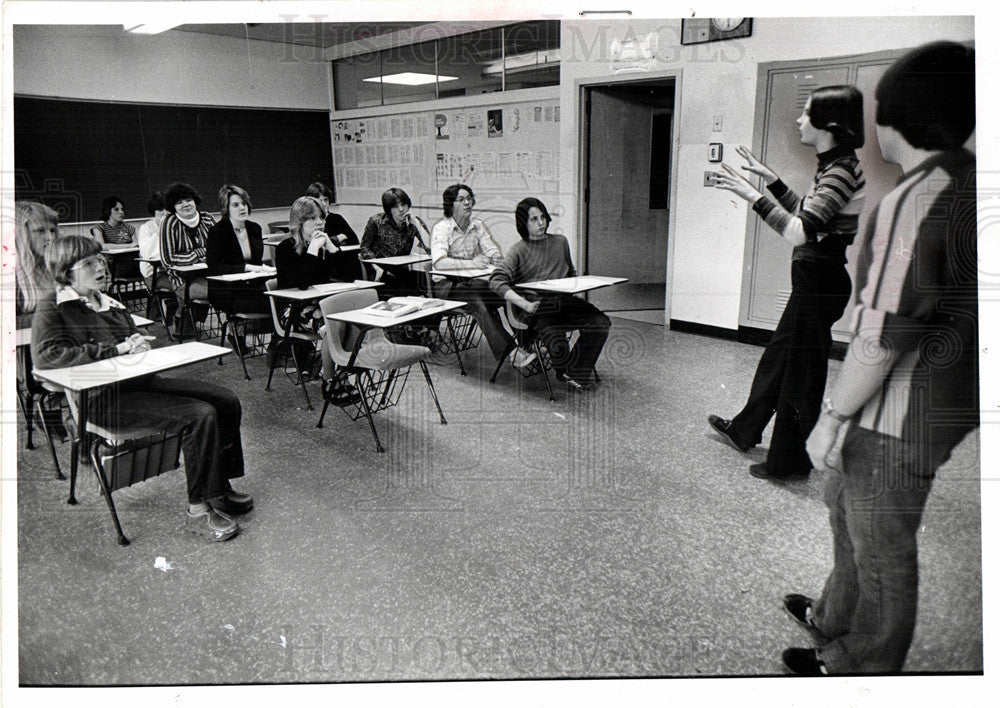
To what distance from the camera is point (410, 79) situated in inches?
71.7

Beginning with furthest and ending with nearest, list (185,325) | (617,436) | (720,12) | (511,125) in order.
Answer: (617,436), (511,125), (185,325), (720,12)

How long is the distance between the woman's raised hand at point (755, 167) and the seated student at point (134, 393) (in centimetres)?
169

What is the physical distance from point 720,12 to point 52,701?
246 cm

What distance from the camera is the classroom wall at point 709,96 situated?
161 cm

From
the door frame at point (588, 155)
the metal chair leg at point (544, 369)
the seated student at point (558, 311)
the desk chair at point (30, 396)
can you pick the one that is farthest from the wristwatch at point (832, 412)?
the desk chair at point (30, 396)

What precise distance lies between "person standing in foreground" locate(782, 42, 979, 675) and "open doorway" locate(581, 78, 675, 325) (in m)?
0.63

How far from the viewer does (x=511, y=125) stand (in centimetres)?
191

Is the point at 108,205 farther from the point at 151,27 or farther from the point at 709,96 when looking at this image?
the point at 709,96

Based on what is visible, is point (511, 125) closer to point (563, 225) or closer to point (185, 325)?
point (563, 225)

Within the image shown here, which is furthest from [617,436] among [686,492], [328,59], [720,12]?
[328,59]

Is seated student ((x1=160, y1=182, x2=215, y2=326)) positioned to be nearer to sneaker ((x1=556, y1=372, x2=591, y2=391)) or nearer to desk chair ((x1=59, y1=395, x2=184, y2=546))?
desk chair ((x1=59, y1=395, x2=184, y2=546))

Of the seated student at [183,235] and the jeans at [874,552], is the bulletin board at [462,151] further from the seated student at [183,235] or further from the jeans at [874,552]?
the jeans at [874,552]

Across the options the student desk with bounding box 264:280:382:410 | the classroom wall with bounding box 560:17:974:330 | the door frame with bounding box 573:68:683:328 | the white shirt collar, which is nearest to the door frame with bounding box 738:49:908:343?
the classroom wall with bounding box 560:17:974:330

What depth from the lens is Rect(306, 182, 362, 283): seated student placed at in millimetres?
1946
